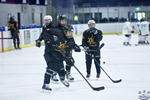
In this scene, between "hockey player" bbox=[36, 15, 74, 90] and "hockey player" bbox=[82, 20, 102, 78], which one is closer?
"hockey player" bbox=[36, 15, 74, 90]

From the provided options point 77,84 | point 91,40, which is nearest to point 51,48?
point 77,84

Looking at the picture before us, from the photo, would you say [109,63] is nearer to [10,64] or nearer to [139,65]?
[139,65]

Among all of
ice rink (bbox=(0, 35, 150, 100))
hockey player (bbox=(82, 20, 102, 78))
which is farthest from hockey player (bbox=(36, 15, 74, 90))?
hockey player (bbox=(82, 20, 102, 78))

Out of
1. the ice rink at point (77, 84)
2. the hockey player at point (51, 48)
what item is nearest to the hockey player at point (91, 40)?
the ice rink at point (77, 84)

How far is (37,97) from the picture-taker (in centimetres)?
541

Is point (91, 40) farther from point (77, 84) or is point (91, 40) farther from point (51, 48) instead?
point (51, 48)

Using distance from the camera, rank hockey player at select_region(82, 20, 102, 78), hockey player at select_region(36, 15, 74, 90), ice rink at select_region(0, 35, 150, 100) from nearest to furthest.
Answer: ice rink at select_region(0, 35, 150, 100) < hockey player at select_region(36, 15, 74, 90) < hockey player at select_region(82, 20, 102, 78)

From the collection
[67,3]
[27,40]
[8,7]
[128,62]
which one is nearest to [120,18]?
[67,3]

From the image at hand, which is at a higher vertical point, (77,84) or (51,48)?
(51,48)

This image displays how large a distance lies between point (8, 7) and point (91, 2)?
9802 mm

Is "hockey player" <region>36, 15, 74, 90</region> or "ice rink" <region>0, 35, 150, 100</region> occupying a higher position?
"hockey player" <region>36, 15, 74, 90</region>

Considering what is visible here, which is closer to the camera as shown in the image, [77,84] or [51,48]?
[51,48]

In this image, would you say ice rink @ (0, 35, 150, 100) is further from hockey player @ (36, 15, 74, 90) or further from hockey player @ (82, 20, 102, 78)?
hockey player @ (82, 20, 102, 78)

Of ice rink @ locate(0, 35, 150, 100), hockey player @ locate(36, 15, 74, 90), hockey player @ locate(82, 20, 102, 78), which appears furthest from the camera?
hockey player @ locate(82, 20, 102, 78)
